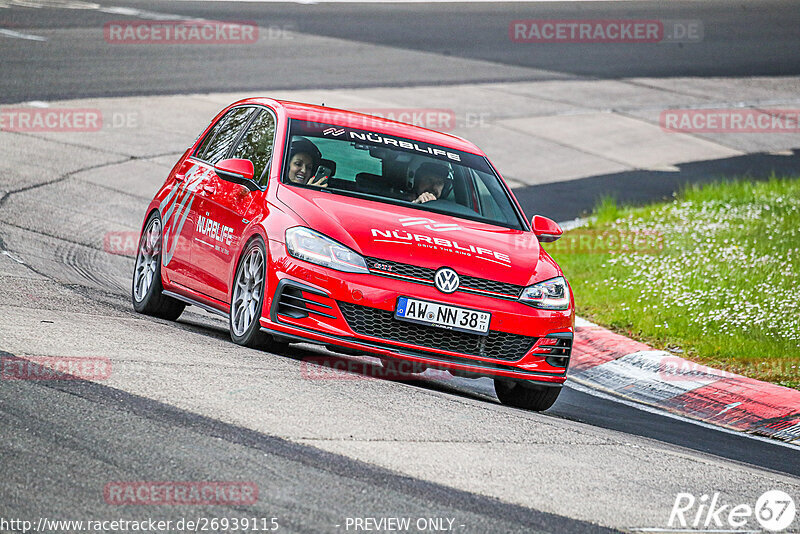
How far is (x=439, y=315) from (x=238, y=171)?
5.93 ft

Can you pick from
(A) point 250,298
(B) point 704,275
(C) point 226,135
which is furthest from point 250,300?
(B) point 704,275

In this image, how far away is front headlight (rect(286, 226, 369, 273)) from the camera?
7.29 metres

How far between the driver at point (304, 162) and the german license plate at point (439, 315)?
4.43 feet

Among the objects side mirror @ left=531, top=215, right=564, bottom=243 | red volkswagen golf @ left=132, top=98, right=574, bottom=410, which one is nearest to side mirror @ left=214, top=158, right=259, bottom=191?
red volkswagen golf @ left=132, top=98, right=574, bottom=410

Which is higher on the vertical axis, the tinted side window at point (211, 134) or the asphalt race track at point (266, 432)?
the tinted side window at point (211, 134)

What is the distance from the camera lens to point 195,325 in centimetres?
956

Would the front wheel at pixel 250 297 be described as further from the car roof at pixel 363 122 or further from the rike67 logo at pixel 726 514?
the rike67 logo at pixel 726 514

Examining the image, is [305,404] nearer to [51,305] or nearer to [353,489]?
[353,489]

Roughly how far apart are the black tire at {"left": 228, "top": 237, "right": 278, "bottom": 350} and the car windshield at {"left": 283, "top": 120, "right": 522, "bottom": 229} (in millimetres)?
640

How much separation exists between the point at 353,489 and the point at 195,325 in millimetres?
4748

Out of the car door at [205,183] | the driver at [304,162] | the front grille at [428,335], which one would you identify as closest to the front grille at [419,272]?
the front grille at [428,335]

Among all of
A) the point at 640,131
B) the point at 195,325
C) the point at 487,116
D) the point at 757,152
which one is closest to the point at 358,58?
the point at 487,116

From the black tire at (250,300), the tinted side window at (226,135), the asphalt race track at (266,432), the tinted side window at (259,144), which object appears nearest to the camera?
the asphalt race track at (266,432)

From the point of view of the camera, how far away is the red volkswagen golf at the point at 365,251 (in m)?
7.29
